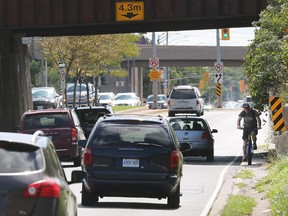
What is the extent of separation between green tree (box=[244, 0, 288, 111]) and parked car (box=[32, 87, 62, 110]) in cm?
2166

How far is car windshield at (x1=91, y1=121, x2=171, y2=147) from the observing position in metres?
16.4

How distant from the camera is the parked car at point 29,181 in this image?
873cm

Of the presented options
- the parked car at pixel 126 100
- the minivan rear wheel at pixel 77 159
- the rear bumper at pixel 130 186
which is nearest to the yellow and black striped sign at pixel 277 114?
the minivan rear wheel at pixel 77 159

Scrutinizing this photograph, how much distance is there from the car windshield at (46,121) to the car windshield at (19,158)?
16442 mm

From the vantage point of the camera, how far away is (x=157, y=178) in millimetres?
16203

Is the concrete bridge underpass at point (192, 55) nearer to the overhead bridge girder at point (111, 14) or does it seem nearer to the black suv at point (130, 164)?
the overhead bridge girder at point (111, 14)

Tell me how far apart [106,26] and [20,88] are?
4595mm

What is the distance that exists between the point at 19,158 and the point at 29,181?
1.06 feet

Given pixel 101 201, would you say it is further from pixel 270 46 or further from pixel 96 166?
pixel 270 46

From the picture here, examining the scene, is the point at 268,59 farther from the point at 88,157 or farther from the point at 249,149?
the point at 88,157

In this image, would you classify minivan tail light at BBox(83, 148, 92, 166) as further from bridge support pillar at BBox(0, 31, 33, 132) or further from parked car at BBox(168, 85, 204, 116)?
parked car at BBox(168, 85, 204, 116)

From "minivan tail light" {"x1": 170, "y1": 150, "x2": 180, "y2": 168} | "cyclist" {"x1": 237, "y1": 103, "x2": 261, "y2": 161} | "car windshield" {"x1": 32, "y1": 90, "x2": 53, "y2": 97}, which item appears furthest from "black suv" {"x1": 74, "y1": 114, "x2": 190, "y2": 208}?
"car windshield" {"x1": 32, "y1": 90, "x2": 53, "y2": 97}

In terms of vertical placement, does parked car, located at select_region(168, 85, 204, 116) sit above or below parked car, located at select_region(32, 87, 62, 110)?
below

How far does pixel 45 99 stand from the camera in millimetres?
53000
